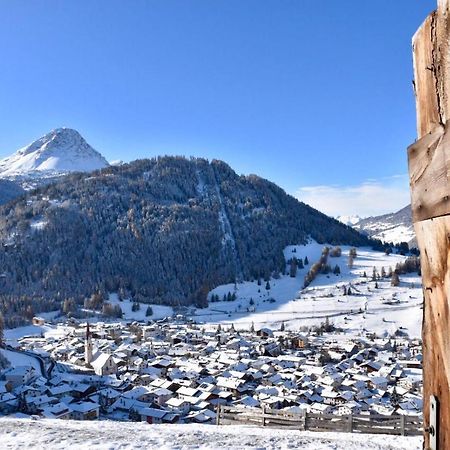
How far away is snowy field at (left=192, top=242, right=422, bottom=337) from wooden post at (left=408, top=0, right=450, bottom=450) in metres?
75.9

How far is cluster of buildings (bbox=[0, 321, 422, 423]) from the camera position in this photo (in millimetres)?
27766

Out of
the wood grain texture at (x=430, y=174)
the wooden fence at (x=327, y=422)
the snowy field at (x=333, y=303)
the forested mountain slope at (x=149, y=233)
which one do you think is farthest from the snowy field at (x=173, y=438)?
the forested mountain slope at (x=149, y=233)

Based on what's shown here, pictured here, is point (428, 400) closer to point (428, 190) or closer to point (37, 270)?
point (428, 190)

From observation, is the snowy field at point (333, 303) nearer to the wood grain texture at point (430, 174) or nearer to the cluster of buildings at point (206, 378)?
the cluster of buildings at point (206, 378)

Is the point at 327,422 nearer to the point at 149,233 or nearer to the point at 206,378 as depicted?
the point at 206,378

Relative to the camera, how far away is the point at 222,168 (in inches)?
7805

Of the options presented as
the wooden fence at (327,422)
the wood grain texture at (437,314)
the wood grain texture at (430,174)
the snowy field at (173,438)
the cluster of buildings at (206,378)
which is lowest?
the cluster of buildings at (206,378)

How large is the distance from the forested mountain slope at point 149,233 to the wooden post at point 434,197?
98946 millimetres

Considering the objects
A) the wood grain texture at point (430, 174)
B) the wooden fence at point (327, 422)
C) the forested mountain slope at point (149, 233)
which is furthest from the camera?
the forested mountain slope at point (149, 233)

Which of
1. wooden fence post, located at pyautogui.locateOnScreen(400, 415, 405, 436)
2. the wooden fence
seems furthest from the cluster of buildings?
wooden fence post, located at pyautogui.locateOnScreen(400, 415, 405, 436)

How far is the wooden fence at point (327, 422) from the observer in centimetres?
1118

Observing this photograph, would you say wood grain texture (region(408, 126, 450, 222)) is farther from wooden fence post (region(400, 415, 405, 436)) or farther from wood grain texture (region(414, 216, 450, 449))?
wooden fence post (region(400, 415, 405, 436))

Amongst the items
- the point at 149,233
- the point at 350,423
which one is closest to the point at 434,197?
the point at 350,423

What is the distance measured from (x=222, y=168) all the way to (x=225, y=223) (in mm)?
41152
